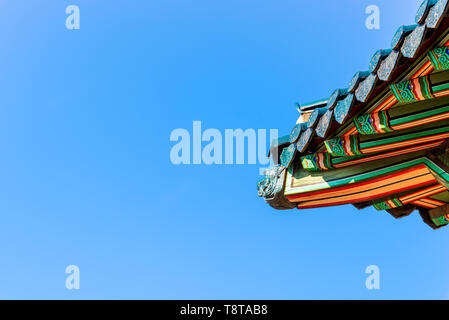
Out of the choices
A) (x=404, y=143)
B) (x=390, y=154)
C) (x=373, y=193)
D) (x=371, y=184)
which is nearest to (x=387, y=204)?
(x=373, y=193)

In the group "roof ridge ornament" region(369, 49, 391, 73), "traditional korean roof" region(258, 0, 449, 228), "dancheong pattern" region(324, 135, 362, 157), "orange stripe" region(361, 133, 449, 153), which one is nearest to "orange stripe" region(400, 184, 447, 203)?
"traditional korean roof" region(258, 0, 449, 228)

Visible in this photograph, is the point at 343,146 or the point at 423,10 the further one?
the point at 343,146

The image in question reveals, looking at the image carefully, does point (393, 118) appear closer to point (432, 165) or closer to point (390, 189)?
point (432, 165)

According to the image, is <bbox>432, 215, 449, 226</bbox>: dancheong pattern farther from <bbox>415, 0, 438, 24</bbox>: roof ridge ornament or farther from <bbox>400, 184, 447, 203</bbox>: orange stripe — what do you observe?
<bbox>415, 0, 438, 24</bbox>: roof ridge ornament

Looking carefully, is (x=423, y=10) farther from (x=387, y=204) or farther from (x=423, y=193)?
(x=387, y=204)
